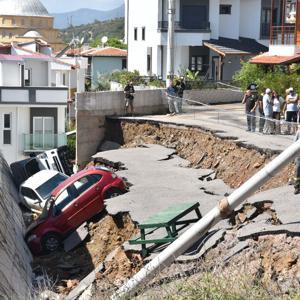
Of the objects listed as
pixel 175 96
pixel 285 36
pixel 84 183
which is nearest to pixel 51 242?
pixel 84 183

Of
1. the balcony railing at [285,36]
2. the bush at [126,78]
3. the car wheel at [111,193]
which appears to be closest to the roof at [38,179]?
the car wheel at [111,193]

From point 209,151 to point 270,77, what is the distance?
19.8ft

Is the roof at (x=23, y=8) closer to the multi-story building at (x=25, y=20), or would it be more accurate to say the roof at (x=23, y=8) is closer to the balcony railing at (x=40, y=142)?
the multi-story building at (x=25, y=20)

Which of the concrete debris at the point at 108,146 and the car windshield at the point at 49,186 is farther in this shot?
the concrete debris at the point at 108,146

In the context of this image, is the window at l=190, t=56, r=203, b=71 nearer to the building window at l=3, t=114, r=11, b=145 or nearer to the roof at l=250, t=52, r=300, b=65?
the roof at l=250, t=52, r=300, b=65

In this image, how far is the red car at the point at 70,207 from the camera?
74.0 ft

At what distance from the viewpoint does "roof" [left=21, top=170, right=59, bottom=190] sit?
92.1 ft

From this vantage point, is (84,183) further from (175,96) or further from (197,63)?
(197,63)

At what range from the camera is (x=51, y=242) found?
74.0 feet

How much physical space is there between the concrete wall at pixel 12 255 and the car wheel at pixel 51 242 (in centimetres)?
51

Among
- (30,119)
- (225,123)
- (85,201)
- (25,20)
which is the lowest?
(85,201)

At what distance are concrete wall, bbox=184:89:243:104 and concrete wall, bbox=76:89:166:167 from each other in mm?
5518

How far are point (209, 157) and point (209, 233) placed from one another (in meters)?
10.5

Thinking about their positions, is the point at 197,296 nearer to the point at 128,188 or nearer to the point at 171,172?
the point at 128,188
